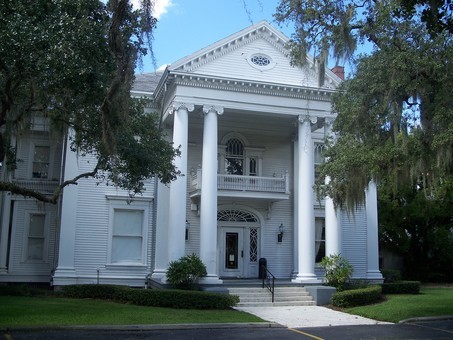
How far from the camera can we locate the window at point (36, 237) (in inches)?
863

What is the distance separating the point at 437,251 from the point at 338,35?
22.1 metres

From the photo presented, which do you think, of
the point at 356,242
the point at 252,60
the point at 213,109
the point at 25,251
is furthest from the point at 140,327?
the point at 356,242

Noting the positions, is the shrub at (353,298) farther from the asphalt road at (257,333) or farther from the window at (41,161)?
the window at (41,161)

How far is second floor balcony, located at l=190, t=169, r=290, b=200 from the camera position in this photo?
21.7 metres

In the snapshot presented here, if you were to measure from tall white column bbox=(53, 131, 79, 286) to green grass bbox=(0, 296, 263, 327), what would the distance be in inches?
128

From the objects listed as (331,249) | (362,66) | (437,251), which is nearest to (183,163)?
(331,249)

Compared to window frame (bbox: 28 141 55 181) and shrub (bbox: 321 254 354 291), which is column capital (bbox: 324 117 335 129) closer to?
shrub (bbox: 321 254 354 291)

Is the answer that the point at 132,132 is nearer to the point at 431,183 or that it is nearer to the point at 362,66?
the point at 362,66

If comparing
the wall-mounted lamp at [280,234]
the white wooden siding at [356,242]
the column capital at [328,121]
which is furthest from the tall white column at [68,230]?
the white wooden siding at [356,242]

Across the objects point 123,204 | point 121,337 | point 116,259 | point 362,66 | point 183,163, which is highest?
point 362,66

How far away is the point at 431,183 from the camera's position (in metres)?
15.1

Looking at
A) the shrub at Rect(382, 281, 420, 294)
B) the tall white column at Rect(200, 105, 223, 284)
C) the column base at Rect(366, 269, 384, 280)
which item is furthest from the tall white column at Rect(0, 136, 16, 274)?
the column base at Rect(366, 269, 384, 280)

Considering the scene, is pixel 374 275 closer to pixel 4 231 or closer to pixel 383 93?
pixel 383 93

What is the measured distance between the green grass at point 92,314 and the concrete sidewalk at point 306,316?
2.70 ft
